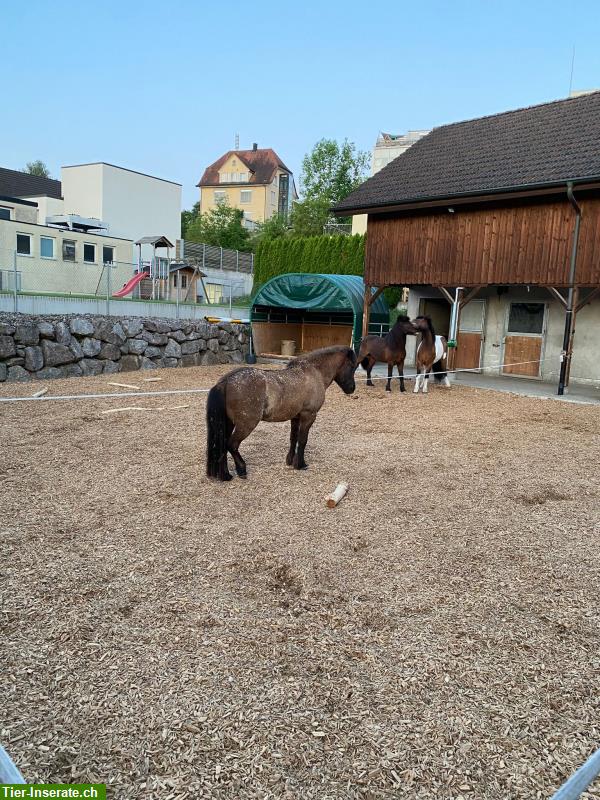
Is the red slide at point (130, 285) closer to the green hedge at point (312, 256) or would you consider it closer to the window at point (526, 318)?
the green hedge at point (312, 256)

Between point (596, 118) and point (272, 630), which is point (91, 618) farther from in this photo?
point (596, 118)

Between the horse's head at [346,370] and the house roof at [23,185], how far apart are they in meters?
42.7

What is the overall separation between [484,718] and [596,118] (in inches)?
609

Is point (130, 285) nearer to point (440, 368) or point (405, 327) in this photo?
point (440, 368)

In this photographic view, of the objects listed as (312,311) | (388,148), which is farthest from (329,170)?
(312,311)

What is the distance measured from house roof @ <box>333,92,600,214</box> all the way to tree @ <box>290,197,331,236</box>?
25212 mm

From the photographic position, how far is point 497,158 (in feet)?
49.8

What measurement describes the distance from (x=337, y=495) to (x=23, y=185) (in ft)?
151

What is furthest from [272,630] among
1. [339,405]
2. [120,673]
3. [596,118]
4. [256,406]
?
[596,118]

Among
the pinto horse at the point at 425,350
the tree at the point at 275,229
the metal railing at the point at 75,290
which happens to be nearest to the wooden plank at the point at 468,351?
the pinto horse at the point at 425,350

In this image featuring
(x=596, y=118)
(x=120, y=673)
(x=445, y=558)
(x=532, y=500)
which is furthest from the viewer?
(x=596, y=118)

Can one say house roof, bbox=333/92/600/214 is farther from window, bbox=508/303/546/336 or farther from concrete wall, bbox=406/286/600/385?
window, bbox=508/303/546/336

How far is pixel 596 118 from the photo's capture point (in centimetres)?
1416

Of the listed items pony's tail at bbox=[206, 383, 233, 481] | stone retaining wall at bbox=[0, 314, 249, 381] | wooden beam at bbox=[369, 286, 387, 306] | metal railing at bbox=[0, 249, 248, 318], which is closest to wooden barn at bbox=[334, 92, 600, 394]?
wooden beam at bbox=[369, 286, 387, 306]
